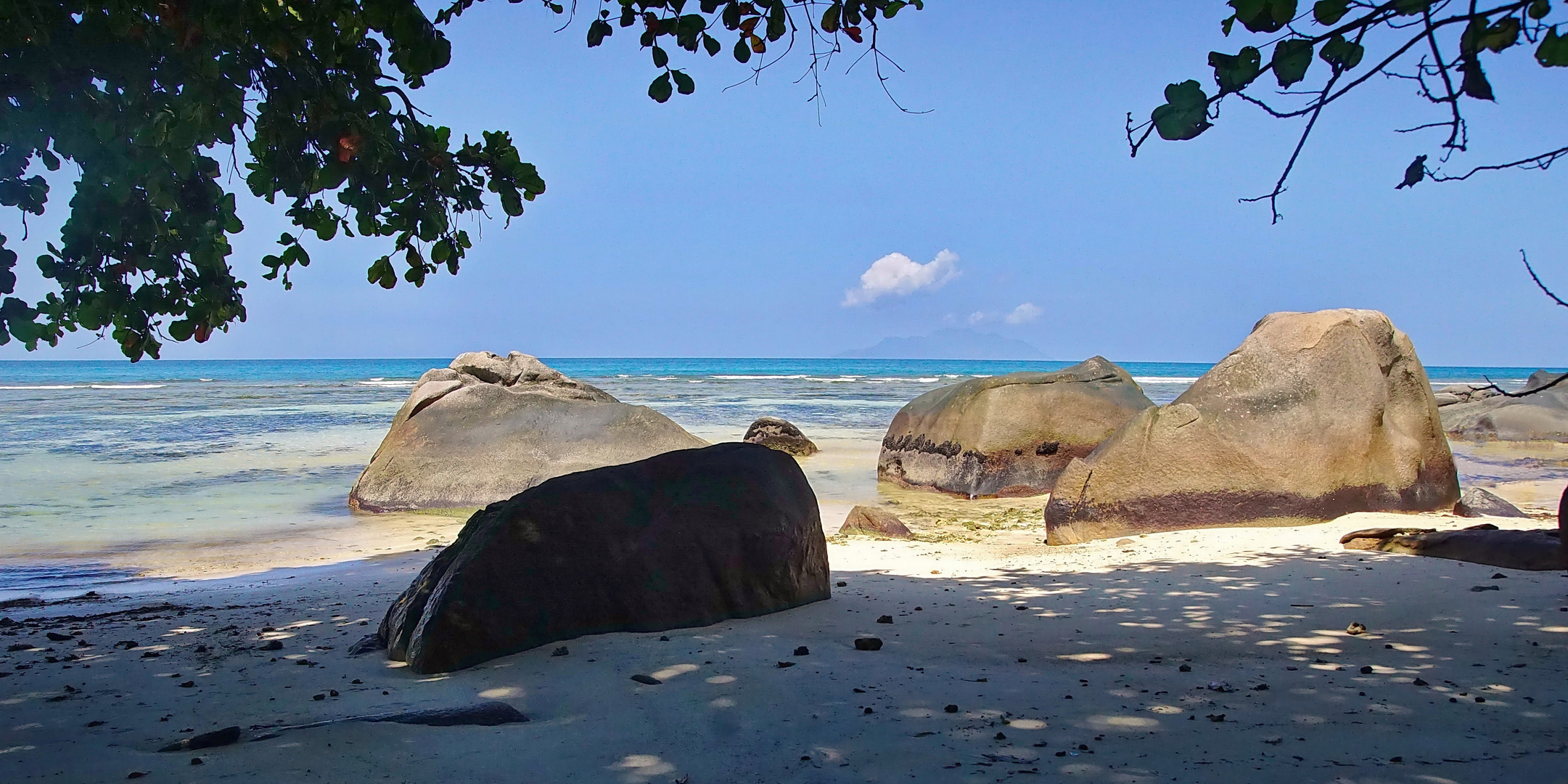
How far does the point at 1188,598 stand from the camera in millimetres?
4957

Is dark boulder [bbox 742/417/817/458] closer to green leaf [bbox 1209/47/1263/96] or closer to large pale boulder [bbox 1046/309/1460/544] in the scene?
large pale boulder [bbox 1046/309/1460/544]

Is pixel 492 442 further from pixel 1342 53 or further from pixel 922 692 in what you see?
pixel 1342 53

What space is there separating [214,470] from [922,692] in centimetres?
1368

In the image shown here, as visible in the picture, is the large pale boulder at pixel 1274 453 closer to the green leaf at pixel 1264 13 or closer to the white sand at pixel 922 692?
the white sand at pixel 922 692

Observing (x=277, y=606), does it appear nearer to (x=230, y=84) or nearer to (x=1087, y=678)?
(x=230, y=84)

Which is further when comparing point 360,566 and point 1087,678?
point 360,566

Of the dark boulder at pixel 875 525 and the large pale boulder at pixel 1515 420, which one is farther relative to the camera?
the large pale boulder at pixel 1515 420

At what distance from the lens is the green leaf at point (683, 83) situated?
3.34 meters

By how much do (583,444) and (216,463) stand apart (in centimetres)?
706

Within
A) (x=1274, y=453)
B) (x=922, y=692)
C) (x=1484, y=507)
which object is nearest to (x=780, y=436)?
(x=1274, y=453)

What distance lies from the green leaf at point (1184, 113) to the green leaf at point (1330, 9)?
28 cm

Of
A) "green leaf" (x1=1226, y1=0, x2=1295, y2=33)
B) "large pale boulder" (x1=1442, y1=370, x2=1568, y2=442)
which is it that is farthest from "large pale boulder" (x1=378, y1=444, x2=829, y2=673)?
"large pale boulder" (x1=1442, y1=370, x2=1568, y2=442)

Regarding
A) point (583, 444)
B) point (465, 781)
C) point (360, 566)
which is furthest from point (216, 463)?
point (465, 781)

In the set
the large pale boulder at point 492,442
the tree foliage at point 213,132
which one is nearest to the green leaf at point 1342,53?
the tree foliage at point 213,132
